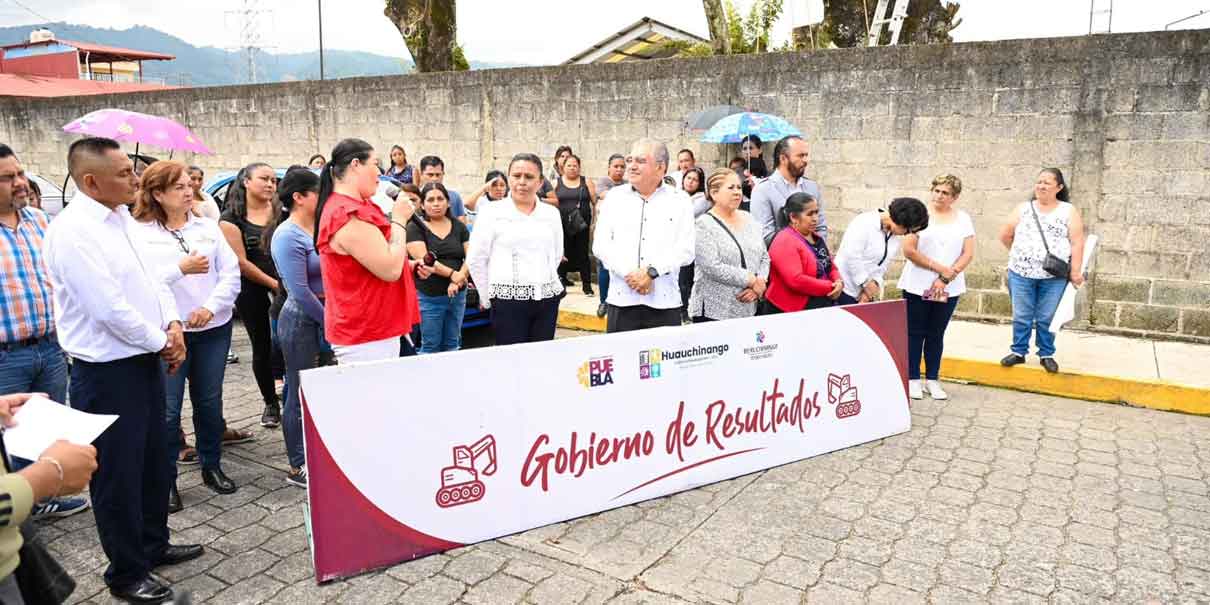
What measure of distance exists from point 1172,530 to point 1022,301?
3.05 meters

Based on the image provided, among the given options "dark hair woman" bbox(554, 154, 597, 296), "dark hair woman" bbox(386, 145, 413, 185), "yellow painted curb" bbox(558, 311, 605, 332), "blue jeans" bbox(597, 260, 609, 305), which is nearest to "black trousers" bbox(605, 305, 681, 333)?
"blue jeans" bbox(597, 260, 609, 305)

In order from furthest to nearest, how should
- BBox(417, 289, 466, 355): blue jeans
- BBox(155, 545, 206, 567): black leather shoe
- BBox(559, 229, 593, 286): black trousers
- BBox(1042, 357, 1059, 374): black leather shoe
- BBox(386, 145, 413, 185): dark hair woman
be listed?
BBox(386, 145, 413, 185): dark hair woman
BBox(559, 229, 593, 286): black trousers
BBox(1042, 357, 1059, 374): black leather shoe
BBox(417, 289, 466, 355): blue jeans
BBox(155, 545, 206, 567): black leather shoe

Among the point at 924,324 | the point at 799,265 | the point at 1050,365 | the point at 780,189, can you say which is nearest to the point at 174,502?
the point at 799,265

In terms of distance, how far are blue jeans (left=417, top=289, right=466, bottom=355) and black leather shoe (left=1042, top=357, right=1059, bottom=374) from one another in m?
4.71

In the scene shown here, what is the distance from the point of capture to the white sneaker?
6.27 metres

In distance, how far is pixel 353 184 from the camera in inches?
151

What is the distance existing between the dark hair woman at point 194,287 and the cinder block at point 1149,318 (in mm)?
7862

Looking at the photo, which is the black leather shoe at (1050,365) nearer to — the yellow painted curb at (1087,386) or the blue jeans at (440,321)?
the yellow painted curb at (1087,386)

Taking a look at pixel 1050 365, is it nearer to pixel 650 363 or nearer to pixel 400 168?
pixel 650 363

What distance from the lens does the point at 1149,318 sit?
7.79 m

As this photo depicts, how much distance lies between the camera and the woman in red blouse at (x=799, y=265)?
17.8 feet

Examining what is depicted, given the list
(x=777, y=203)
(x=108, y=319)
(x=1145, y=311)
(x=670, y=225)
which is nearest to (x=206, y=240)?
(x=108, y=319)

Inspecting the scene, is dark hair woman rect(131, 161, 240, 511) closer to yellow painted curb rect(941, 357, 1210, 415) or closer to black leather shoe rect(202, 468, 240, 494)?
black leather shoe rect(202, 468, 240, 494)

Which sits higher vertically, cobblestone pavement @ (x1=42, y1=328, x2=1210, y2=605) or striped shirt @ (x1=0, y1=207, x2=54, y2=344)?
striped shirt @ (x1=0, y1=207, x2=54, y2=344)
